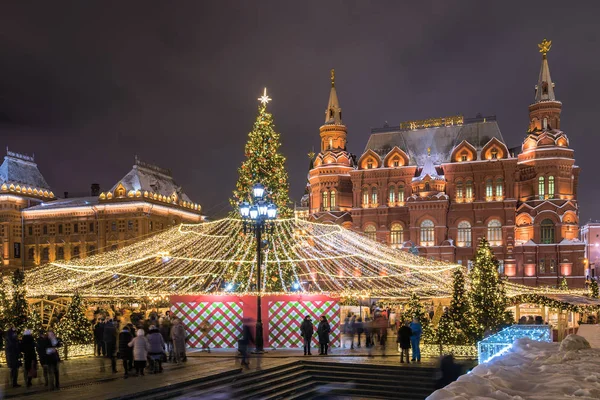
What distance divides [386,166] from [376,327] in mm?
38671

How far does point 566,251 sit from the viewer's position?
168 ft

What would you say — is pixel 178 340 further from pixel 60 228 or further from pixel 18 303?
pixel 60 228

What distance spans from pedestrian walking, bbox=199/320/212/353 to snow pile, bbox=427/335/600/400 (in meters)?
10.8

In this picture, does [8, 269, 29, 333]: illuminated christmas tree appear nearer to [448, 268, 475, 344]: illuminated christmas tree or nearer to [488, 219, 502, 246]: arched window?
[448, 268, 475, 344]: illuminated christmas tree

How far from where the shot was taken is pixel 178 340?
56.6ft

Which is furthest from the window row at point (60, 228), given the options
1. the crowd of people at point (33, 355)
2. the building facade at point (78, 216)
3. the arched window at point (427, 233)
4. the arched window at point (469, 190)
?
the crowd of people at point (33, 355)

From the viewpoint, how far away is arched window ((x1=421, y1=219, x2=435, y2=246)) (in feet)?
179

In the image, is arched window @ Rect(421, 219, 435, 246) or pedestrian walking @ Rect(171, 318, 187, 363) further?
arched window @ Rect(421, 219, 435, 246)

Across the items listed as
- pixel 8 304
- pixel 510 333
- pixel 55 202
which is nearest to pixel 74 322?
pixel 8 304

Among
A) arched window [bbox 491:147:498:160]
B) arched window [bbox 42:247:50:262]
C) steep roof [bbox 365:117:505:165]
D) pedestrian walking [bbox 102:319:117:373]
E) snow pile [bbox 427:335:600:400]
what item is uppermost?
steep roof [bbox 365:117:505:165]

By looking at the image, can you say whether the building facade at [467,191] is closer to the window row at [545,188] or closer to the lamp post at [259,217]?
the window row at [545,188]

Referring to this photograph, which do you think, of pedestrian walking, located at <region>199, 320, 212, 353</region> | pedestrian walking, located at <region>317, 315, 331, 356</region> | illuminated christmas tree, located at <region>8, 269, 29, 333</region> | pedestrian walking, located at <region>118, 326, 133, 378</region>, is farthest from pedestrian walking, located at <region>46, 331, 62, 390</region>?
illuminated christmas tree, located at <region>8, 269, 29, 333</region>

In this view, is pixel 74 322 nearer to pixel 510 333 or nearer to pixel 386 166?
pixel 510 333

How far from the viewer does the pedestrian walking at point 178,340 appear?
17203 mm
